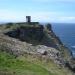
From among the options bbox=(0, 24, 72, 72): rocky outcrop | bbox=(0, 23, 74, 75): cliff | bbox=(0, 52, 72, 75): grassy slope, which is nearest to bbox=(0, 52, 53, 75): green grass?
bbox=(0, 52, 72, 75): grassy slope

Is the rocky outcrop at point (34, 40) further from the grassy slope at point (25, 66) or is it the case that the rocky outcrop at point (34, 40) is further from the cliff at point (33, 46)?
the grassy slope at point (25, 66)

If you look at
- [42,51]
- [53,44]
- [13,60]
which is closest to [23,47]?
[42,51]

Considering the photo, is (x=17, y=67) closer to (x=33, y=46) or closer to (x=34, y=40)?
(x=33, y=46)

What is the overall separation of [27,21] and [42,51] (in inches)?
815

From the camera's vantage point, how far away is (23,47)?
36.4 m

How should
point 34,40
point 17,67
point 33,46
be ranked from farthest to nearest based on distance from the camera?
point 34,40
point 33,46
point 17,67

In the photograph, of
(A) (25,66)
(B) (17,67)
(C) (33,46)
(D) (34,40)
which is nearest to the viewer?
(B) (17,67)

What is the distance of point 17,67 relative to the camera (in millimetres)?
27562

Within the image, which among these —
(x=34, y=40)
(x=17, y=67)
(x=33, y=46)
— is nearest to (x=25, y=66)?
(x=17, y=67)

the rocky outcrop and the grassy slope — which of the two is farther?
the rocky outcrop

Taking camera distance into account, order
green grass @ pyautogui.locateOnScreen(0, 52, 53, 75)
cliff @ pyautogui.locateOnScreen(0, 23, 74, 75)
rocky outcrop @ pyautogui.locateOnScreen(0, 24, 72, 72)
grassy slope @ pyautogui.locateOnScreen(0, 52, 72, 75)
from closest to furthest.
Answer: green grass @ pyautogui.locateOnScreen(0, 52, 53, 75), grassy slope @ pyautogui.locateOnScreen(0, 52, 72, 75), cliff @ pyautogui.locateOnScreen(0, 23, 74, 75), rocky outcrop @ pyautogui.locateOnScreen(0, 24, 72, 72)

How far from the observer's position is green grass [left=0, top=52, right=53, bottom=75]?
25.8 metres

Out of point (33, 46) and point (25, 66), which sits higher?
point (33, 46)

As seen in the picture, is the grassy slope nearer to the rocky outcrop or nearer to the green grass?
the green grass
